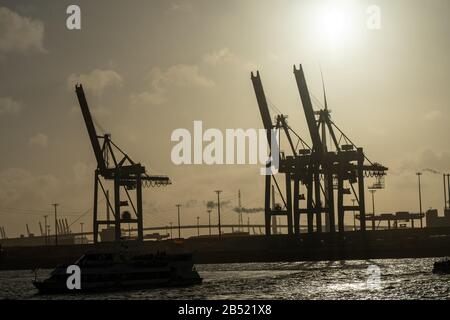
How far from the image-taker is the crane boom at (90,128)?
14325cm

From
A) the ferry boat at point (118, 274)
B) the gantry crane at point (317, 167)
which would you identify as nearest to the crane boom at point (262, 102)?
the gantry crane at point (317, 167)

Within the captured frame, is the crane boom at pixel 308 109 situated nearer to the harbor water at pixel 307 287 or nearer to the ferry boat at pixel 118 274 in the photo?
the harbor water at pixel 307 287

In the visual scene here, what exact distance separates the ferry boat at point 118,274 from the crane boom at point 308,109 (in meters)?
66.4

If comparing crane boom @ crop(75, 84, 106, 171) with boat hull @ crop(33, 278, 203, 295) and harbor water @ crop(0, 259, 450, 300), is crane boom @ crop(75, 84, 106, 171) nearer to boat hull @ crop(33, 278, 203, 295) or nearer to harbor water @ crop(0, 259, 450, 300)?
harbor water @ crop(0, 259, 450, 300)

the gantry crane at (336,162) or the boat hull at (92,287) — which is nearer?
the boat hull at (92,287)

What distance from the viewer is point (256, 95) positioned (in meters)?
156

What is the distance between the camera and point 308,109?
150 meters

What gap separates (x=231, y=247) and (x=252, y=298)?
10937cm

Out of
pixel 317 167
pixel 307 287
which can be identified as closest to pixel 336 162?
pixel 317 167

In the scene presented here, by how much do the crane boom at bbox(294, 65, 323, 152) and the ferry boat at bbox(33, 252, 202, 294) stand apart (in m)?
66.4

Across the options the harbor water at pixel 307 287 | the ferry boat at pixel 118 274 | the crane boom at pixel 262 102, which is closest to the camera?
the harbor water at pixel 307 287

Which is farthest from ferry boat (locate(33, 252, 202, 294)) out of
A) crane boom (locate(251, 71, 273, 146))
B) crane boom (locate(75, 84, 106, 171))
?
crane boom (locate(251, 71, 273, 146))

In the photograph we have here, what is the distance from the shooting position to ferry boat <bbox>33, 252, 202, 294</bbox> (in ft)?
277
